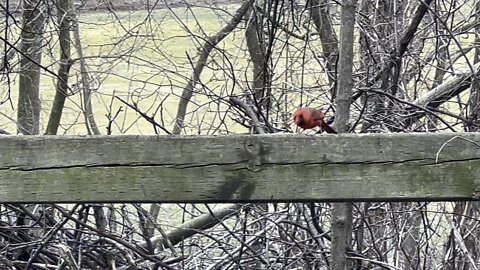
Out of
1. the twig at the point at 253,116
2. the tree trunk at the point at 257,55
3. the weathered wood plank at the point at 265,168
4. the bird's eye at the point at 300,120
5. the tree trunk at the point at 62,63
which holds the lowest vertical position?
the weathered wood plank at the point at 265,168

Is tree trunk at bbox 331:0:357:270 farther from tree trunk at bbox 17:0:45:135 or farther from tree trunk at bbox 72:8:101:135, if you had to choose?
tree trunk at bbox 17:0:45:135

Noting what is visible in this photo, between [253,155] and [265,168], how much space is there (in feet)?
0.14

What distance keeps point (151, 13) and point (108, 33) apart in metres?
0.61

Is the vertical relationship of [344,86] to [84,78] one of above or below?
below

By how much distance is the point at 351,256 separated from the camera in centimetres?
344

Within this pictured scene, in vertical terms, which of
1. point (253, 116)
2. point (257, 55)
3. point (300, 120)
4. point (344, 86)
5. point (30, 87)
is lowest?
point (300, 120)

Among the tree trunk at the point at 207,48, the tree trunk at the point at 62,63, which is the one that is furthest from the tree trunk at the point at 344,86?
A: the tree trunk at the point at 62,63

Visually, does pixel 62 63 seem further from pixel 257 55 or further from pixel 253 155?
pixel 253 155

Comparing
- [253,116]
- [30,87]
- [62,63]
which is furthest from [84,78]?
[253,116]

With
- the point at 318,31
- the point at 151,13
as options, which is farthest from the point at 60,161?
the point at 151,13

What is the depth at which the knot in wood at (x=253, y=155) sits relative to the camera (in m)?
1.78

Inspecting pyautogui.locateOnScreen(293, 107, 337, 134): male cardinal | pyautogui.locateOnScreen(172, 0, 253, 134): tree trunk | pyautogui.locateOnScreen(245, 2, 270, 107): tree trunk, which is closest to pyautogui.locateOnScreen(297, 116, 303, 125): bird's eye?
pyautogui.locateOnScreen(293, 107, 337, 134): male cardinal

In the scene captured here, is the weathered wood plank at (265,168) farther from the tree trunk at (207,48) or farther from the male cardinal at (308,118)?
the tree trunk at (207,48)

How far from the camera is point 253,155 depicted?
178cm
